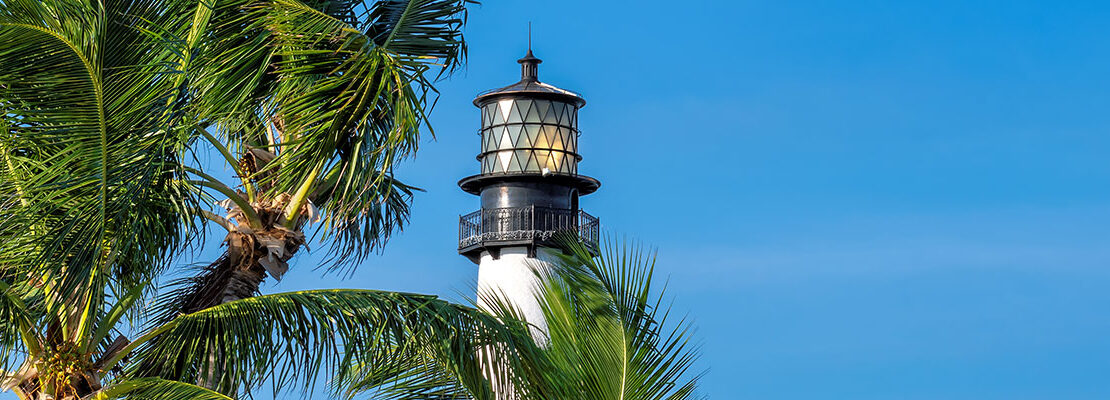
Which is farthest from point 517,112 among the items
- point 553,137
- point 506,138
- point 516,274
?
point 516,274

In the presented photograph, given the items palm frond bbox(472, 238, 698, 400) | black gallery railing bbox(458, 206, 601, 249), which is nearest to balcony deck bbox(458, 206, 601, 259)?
black gallery railing bbox(458, 206, 601, 249)

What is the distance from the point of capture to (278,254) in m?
8.28

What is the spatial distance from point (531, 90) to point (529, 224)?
1858 mm

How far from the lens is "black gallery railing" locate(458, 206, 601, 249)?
1850cm

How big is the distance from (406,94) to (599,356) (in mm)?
2032

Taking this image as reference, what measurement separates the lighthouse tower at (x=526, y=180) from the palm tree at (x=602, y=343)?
9.70 m

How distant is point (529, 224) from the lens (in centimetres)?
1853

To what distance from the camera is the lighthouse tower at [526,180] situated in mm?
18312

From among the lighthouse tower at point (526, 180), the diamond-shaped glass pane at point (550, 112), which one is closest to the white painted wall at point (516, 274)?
the lighthouse tower at point (526, 180)

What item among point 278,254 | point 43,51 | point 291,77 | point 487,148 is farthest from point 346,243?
point 487,148

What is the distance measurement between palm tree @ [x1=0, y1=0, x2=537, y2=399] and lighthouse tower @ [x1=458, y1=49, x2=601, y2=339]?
9.94 meters

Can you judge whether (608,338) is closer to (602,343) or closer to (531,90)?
(602,343)

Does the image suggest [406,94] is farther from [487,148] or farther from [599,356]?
[487,148]

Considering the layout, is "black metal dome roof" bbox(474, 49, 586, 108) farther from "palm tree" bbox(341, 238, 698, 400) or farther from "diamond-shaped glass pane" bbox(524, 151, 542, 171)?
"palm tree" bbox(341, 238, 698, 400)
